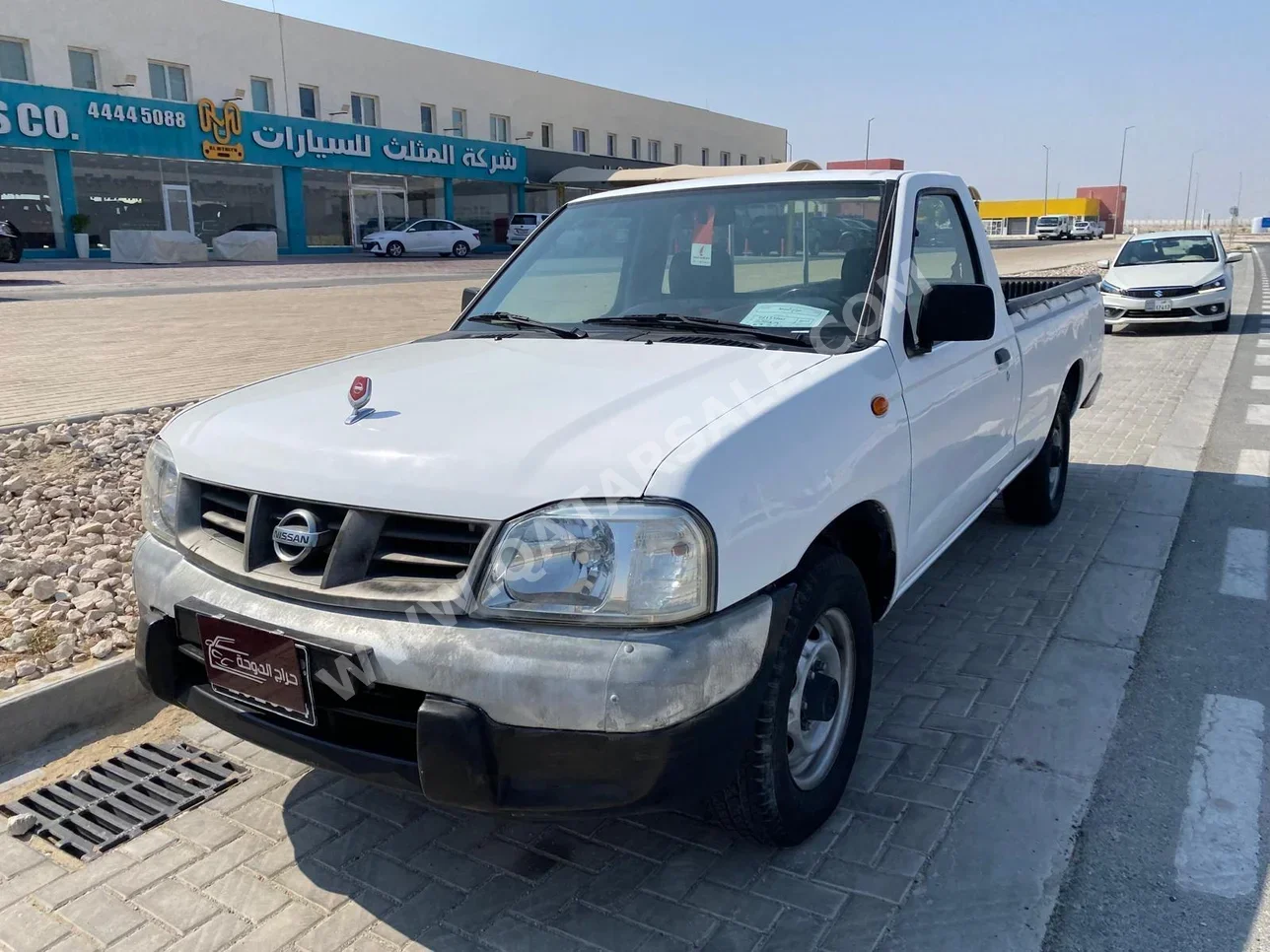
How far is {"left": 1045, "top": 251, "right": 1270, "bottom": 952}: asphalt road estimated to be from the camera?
253 cm

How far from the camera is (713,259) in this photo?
3.71 m

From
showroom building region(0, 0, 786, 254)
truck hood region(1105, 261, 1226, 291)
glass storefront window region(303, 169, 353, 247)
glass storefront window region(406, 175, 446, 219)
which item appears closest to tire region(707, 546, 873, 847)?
truck hood region(1105, 261, 1226, 291)

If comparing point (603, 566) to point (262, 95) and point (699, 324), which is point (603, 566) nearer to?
point (699, 324)

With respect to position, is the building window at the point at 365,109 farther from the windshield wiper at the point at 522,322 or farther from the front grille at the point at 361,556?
the front grille at the point at 361,556

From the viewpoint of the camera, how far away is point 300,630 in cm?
236

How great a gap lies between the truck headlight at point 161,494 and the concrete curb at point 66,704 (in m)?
0.64

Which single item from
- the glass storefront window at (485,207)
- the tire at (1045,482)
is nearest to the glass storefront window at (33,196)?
the glass storefront window at (485,207)

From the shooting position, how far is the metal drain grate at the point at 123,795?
301 centimetres

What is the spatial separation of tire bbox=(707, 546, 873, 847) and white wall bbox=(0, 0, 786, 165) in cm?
3779

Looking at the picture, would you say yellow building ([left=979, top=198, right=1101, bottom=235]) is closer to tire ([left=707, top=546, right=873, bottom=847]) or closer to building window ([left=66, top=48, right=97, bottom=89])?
building window ([left=66, top=48, right=97, bottom=89])

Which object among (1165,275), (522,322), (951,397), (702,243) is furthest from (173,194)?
(951,397)

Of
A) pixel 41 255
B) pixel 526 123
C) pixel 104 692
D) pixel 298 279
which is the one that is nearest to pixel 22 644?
pixel 104 692

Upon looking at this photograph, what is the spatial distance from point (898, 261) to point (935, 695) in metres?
1.60

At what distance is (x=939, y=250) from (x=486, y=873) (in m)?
2.80
